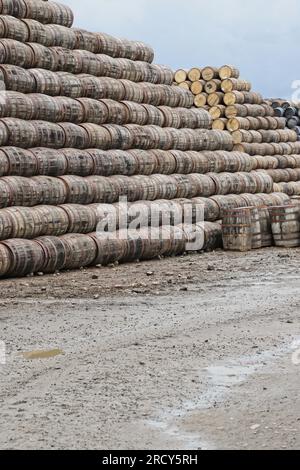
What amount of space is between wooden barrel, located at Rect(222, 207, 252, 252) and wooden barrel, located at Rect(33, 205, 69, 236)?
3793 mm

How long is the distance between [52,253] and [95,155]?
8.60 feet

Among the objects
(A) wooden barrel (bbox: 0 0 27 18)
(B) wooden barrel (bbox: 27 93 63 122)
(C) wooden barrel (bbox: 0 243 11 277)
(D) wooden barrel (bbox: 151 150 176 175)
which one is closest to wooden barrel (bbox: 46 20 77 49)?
(A) wooden barrel (bbox: 0 0 27 18)

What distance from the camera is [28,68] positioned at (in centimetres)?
1327

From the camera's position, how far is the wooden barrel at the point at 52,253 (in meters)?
11.4

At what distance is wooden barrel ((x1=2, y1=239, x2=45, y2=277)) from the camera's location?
35.8ft

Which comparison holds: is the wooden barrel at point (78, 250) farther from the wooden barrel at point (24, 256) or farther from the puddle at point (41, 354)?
the puddle at point (41, 354)

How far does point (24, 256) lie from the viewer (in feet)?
36.1

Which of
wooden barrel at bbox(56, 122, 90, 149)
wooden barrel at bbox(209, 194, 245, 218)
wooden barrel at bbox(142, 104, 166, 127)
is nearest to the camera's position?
wooden barrel at bbox(56, 122, 90, 149)

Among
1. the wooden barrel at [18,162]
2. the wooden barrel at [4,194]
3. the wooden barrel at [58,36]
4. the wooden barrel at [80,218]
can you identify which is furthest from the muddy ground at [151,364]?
the wooden barrel at [58,36]

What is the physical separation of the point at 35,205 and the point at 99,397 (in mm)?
6973

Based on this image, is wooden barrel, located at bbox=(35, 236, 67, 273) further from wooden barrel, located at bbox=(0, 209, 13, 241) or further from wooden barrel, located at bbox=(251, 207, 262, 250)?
wooden barrel, located at bbox=(251, 207, 262, 250)

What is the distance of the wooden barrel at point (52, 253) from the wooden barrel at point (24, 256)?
0.09 m
